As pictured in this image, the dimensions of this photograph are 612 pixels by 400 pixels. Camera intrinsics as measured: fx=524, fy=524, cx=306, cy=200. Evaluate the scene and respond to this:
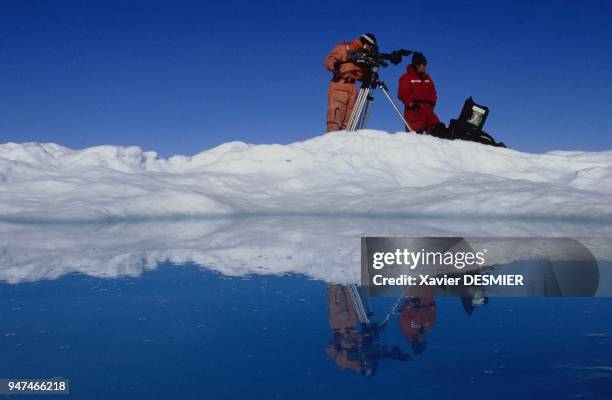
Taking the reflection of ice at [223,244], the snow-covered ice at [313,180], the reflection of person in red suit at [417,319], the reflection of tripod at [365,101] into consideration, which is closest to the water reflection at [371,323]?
the reflection of person in red suit at [417,319]

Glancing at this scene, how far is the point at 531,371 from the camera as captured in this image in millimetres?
2572

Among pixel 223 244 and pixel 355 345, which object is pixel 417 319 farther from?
pixel 223 244

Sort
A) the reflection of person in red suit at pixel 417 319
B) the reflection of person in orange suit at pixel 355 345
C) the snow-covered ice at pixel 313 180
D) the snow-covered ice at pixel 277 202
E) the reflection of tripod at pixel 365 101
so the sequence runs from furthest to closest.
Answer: the reflection of tripod at pixel 365 101 < the snow-covered ice at pixel 313 180 < the snow-covered ice at pixel 277 202 < the reflection of person in red suit at pixel 417 319 < the reflection of person in orange suit at pixel 355 345

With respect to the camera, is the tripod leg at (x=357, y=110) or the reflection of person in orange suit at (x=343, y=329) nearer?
the reflection of person in orange suit at (x=343, y=329)

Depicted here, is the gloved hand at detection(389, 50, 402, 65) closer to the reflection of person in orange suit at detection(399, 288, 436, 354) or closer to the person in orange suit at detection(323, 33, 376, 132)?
the person in orange suit at detection(323, 33, 376, 132)

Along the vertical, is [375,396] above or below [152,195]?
below

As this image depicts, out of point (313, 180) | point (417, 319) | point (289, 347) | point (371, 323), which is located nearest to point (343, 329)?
point (371, 323)

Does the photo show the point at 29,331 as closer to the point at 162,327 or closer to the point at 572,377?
the point at 162,327

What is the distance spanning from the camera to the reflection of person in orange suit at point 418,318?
3062 millimetres

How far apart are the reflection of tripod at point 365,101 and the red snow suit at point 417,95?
526 millimetres

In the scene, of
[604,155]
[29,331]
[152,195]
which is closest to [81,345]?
[29,331]

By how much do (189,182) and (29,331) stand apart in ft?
33.9

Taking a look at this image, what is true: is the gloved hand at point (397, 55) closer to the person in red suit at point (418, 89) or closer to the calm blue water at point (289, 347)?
the person in red suit at point (418, 89)

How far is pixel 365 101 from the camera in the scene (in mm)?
15414
